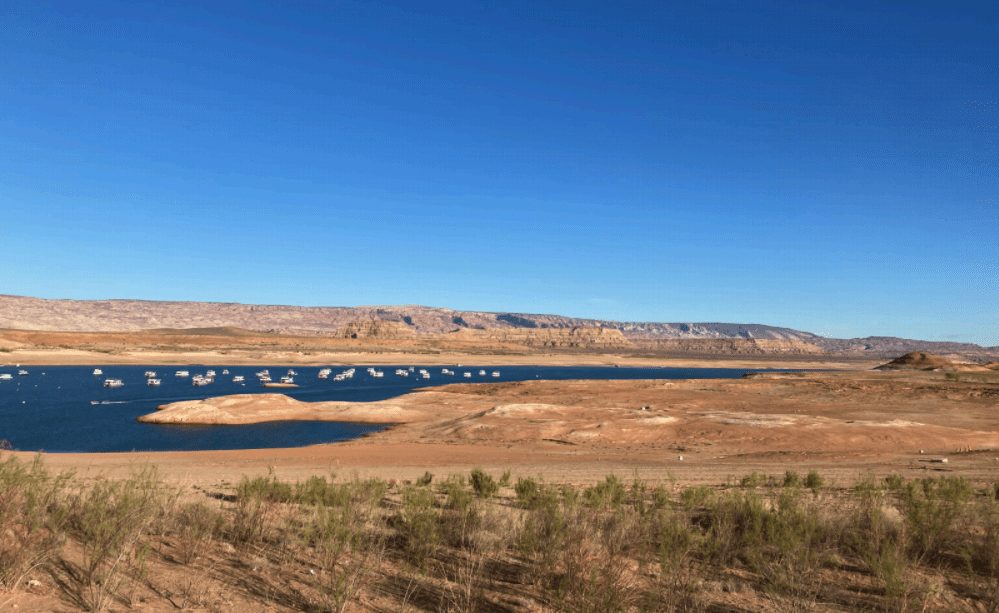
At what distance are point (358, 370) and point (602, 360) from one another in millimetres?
90404

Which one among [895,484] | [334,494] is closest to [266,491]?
[334,494]

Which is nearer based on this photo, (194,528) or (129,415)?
(194,528)

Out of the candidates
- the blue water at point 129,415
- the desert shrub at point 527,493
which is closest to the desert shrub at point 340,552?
the desert shrub at point 527,493

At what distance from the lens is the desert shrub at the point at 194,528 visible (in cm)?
893

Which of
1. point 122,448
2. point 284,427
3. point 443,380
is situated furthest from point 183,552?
point 443,380

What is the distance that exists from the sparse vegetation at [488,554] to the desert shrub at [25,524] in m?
0.03

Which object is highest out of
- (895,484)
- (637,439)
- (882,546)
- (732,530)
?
(882,546)

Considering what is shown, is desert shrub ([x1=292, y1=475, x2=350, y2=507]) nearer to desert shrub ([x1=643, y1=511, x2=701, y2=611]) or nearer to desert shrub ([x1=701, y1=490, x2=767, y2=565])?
desert shrub ([x1=643, y1=511, x2=701, y2=611])

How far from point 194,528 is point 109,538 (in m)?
1.12

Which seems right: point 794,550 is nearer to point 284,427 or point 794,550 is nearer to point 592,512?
point 592,512

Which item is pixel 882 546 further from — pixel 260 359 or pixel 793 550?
pixel 260 359

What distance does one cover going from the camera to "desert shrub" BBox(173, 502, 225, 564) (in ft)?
29.3

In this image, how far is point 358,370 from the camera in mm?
119750

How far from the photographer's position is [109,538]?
8.53 meters
